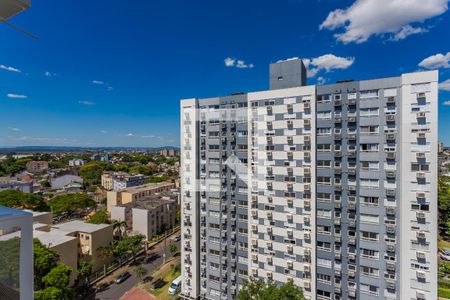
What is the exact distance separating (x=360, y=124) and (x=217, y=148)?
22.1 ft

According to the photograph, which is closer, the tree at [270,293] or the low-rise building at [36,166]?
the tree at [270,293]

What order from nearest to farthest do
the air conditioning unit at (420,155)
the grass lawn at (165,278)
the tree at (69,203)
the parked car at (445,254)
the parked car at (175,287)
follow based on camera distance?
1. the air conditioning unit at (420,155)
2. the parked car at (175,287)
3. the grass lawn at (165,278)
4. the parked car at (445,254)
5. the tree at (69,203)

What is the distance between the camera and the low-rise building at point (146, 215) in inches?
889

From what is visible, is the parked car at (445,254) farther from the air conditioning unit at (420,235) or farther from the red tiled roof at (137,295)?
the red tiled roof at (137,295)

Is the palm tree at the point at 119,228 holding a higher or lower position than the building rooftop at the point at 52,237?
lower

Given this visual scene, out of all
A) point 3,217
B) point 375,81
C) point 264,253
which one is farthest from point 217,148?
point 3,217

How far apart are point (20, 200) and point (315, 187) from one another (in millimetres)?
26353

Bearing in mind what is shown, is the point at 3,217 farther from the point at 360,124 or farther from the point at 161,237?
the point at 161,237

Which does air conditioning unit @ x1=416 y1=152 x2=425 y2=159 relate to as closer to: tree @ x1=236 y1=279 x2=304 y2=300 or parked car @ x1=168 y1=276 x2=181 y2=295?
tree @ x1=236 y1=279 x2=304 y2=300

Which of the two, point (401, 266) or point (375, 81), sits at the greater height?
point (375, 81)

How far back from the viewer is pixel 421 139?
870 centimetres

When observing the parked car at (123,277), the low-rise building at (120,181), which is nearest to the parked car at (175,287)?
the parked car at (123,277)

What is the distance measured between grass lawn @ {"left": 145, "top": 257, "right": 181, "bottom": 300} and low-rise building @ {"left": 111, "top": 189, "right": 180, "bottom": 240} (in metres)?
5.08

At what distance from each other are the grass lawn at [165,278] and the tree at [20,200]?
14.9 meters
